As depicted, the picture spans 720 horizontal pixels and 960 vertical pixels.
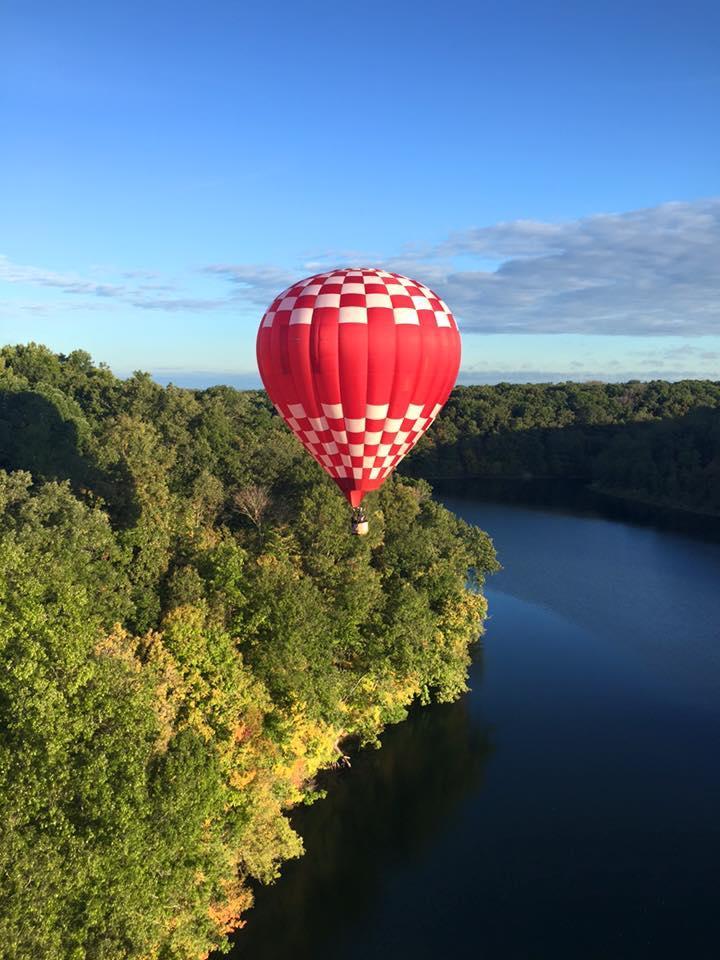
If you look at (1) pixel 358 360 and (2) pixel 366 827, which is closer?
(1) pixel 358 360

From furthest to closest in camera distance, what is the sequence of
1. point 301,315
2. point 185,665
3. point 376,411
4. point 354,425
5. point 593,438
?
point 593,438 → point 354,425 → point 376,411 → point 301,315 → point 185,665

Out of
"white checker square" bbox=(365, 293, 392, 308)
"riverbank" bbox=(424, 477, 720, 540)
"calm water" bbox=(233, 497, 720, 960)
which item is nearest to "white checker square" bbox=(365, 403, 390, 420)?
"white checker square" bbox=(365, 293, 392, 308)

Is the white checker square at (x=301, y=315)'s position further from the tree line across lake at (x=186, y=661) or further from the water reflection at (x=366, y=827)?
the water reflection at (x=366, y=827)

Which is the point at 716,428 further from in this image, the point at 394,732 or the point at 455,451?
the point at 394,732

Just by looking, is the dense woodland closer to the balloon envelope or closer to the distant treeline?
the balloon envelope

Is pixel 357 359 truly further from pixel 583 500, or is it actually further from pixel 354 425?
pixel 583 500

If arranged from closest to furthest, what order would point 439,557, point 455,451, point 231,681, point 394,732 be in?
1. point 231,681
2. point 394,732
3. point 439,557
4. point 455,451

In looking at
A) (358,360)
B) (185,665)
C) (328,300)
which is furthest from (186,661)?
(328,300)

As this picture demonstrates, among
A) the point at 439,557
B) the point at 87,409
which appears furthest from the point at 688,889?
the point at 87,409
